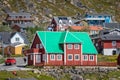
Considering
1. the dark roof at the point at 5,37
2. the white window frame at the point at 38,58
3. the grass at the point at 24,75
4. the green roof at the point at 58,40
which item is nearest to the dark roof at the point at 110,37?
the dark roof at the point at 5,37

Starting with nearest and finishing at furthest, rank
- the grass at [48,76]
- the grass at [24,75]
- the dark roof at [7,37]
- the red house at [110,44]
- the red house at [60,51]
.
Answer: the grass at [24,75], the grass at [48,76], the red house at [60,51], the red house at [110,44], the dark roof at [7,37]

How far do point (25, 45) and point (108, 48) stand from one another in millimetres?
21563

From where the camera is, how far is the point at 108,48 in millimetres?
136125

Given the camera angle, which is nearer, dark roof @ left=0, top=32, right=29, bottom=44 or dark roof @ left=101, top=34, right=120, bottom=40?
dark roof @ left=101, top=34, right=120, bottom=40

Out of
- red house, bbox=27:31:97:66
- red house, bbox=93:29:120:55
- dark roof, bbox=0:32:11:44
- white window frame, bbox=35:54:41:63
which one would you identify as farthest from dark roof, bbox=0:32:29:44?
white window frame, bbox=35:54:41:63

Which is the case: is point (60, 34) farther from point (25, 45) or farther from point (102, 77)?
point (25, 45)

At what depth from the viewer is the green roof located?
106 m

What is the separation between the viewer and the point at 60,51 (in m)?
106

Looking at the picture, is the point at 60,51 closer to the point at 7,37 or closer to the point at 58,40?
the point at 58,40

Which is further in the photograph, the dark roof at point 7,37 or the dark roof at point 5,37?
the dark roof at point 7,37

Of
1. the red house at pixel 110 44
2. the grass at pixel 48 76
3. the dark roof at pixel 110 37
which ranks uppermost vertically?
the dark roof at pixel 110 37

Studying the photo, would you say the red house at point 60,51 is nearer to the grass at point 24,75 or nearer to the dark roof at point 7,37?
the grass at point 24,75

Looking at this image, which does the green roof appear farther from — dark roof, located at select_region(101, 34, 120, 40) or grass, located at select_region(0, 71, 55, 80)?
dark roof, located at select_region(101, 34, 120, 40)

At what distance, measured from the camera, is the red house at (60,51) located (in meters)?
105
